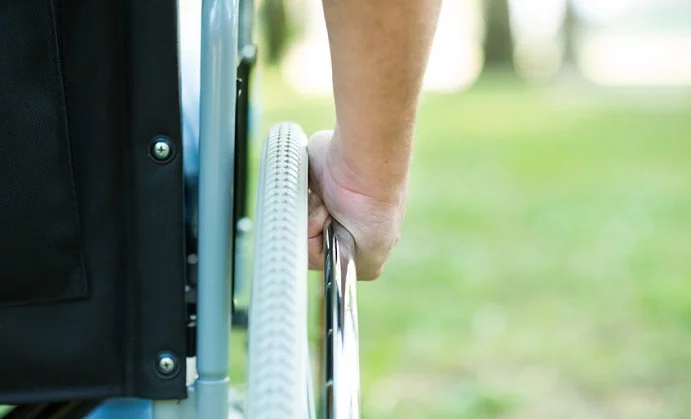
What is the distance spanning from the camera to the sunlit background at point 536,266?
8.45 ft

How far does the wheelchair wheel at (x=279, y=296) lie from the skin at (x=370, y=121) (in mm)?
54

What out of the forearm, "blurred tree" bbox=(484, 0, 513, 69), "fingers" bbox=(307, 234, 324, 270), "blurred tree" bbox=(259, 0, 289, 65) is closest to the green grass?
"fingers" bbox=(307, 234, 324, 270)

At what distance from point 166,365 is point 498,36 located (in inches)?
490

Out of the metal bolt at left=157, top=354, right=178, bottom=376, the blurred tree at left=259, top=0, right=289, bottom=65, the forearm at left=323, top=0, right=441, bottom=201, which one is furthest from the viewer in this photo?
the blurred tree at left=259, top=0, right=289, bottom=65

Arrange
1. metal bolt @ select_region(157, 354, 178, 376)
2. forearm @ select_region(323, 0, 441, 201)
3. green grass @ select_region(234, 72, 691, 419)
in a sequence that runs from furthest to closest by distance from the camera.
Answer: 1. green grass @ select_region(234, 72, 691, 419)
2. metal bolt @ select_region(157, 354, 178, 376)
3. forearm @ select_region(323, 0, 441, 201)

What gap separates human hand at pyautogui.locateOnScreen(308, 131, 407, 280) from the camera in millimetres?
970

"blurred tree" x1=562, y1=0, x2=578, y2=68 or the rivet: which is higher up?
"blurred tree" x1=562, y1=0, x2=578, y2=68

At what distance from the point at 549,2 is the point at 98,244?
1266 cm

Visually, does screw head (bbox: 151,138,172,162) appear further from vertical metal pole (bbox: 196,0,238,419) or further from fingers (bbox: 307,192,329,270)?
fingers (bbox: 307,192,329,270)

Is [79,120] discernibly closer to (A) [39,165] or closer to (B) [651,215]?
(A) [39,165]

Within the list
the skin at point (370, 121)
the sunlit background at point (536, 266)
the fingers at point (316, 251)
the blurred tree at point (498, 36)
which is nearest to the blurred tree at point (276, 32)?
the sunlit background at point (536, 266)

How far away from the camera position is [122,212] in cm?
94

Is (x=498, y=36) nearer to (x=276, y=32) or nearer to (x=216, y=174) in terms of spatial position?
(x=276, y=32)

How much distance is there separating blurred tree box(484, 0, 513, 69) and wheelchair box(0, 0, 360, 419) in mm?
12378
